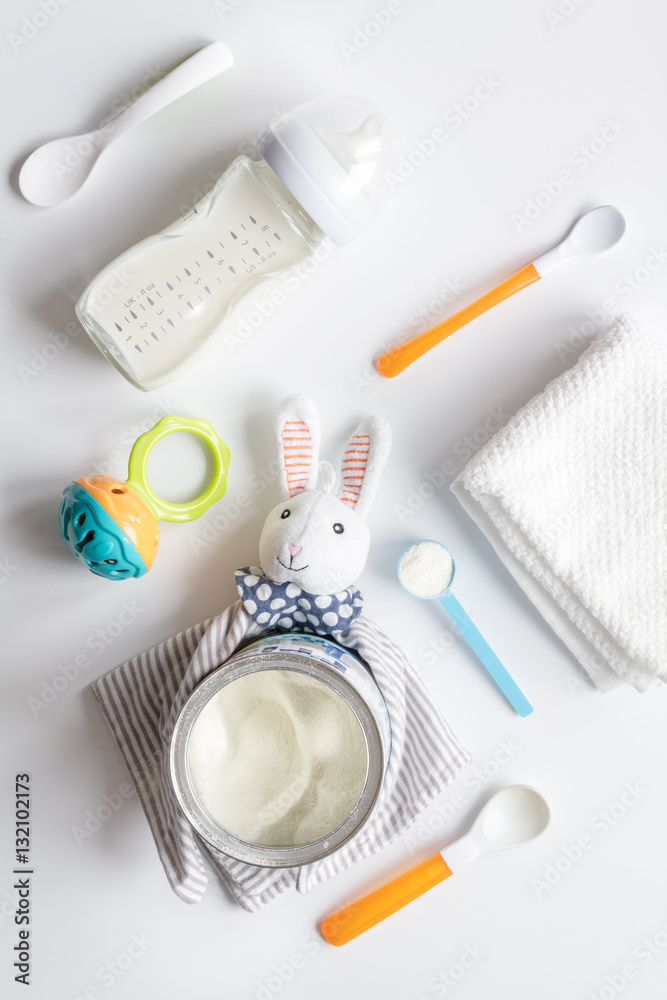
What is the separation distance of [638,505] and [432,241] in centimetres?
35

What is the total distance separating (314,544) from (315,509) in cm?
4

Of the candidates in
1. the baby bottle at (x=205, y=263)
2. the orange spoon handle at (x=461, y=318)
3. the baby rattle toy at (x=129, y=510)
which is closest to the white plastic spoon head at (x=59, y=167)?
the baby bottle at (x=205, y=263)

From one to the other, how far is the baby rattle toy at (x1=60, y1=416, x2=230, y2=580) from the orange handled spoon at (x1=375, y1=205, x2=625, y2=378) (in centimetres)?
21

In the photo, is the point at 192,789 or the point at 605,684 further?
the point at 605,684

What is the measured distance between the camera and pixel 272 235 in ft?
2.31

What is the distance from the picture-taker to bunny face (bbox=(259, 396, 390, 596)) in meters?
0.66

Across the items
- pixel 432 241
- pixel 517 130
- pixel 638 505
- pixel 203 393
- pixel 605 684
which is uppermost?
pixel 517 130

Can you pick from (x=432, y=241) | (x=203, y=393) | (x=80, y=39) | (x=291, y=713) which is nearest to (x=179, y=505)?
(x=203, y=393)

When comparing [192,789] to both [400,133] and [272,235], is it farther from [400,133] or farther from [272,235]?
[400,133]

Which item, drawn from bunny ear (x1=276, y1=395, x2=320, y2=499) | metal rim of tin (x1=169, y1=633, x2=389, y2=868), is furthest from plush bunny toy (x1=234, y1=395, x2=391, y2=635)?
metal rim of tin (x1=169, y1=633, x2=389, y2=868)

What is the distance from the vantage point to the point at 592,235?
0.75m

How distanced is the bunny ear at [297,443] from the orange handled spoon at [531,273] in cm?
10

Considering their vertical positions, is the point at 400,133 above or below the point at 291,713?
above

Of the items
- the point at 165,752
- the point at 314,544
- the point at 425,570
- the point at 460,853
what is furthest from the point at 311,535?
the point at 460,853
